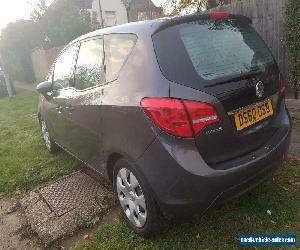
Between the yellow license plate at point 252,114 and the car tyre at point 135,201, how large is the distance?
35.4 inches

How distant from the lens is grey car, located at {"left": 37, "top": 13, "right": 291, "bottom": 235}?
2670 millimetres

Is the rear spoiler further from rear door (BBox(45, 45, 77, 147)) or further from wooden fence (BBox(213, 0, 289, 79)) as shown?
wooden fence (BBox(213, 0, 289, 79))

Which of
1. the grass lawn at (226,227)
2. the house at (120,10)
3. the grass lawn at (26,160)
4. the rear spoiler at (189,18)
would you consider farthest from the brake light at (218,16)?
the house at (120,10)

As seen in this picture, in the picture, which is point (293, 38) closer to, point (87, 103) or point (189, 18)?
point (189, 18)

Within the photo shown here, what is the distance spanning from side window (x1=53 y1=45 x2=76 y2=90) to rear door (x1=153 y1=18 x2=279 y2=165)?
1854 mm

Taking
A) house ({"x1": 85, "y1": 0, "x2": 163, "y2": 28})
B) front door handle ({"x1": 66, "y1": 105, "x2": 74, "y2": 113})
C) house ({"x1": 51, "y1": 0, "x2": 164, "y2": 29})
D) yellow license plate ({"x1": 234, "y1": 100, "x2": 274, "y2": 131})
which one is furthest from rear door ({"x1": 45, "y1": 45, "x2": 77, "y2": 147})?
house ({"x1": 85, "y1": 0, "x2": 163, "y2": 28})

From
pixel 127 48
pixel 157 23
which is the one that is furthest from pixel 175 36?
pixel 127 48

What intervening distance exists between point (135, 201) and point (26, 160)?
3.30 meters

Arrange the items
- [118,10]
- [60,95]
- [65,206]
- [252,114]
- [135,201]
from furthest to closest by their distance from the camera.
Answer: [118,10] < [60,95] < [65,206] < [135,201] < [252,114]

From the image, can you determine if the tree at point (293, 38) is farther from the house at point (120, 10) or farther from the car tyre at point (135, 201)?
the house at point (120, 10)

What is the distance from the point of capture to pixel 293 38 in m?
6.43

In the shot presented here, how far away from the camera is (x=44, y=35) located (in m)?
24.0

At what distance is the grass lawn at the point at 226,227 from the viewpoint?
3.14m

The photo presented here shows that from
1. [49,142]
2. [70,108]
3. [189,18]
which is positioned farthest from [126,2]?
[189,18]
